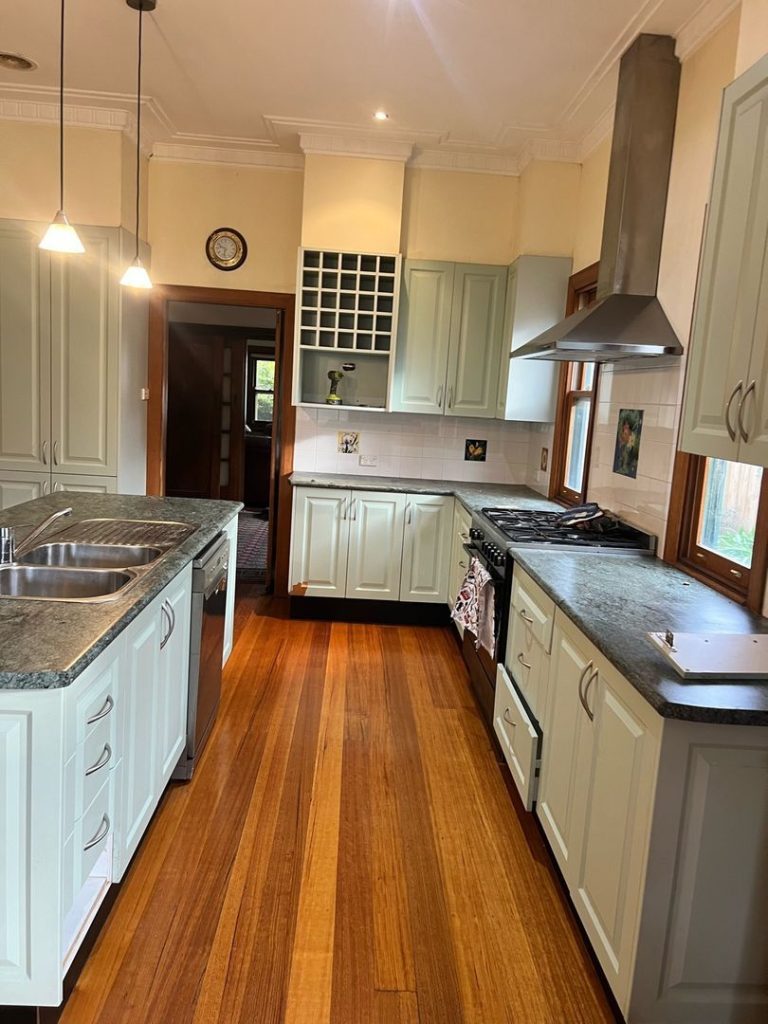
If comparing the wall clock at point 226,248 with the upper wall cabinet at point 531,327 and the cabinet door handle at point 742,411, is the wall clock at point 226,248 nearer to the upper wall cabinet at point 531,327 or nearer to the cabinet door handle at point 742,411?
the upper wall cabinet at point 531,327

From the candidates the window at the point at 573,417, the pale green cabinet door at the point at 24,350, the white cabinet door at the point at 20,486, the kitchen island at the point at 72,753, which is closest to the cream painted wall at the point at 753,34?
the window at the point at 573,417

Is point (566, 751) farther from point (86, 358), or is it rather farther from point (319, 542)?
point (86, 358)

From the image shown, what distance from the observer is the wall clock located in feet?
15.1

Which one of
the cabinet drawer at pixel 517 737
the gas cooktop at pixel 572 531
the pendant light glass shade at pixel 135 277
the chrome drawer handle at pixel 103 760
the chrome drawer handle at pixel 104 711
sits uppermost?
the pendant light glass shade at pixel 135 277

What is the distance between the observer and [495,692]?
9.74ft

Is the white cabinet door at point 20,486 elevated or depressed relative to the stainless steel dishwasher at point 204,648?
elevated

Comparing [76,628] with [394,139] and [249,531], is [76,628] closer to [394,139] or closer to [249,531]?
[394,139]

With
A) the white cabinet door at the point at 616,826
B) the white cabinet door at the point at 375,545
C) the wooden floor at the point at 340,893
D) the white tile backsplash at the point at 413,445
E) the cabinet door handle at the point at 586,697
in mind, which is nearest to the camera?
the white cabinet door at the point at 616,826

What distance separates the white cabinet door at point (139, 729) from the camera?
184 cm

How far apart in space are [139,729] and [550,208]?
3739mm

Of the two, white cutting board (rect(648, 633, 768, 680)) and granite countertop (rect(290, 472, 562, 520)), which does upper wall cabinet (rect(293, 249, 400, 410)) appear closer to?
granite countertop (rect(290, 472, 562, 520))

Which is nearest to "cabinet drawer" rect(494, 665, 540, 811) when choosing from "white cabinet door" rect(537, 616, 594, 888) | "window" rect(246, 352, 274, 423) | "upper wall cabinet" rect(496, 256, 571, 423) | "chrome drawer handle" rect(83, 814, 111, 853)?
"white cabinet door" rect(537, 616, 594, 888)

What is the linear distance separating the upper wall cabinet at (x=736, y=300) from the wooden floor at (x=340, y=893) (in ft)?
4.67

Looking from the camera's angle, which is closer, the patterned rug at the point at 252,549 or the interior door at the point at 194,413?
the patterned rug at the point at 252,549
